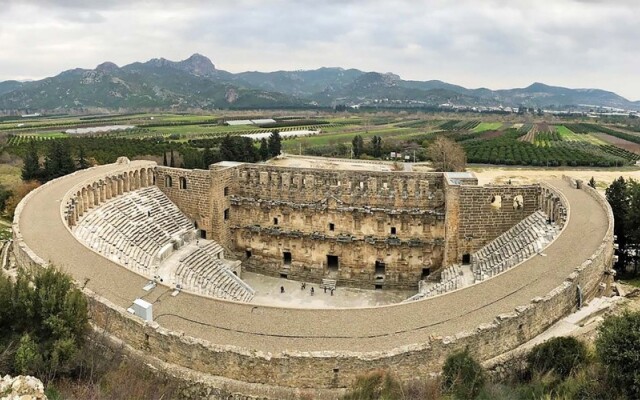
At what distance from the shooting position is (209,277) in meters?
28.2

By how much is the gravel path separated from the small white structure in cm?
51

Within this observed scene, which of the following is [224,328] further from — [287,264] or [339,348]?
[287,264]

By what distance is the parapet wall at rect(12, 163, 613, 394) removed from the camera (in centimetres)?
1418

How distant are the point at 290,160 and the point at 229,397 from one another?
58.6m

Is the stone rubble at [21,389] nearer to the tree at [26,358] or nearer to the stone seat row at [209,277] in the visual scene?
the tree at [26,358]

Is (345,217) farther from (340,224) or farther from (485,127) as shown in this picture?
(485,127)

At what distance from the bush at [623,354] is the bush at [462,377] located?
115 inches

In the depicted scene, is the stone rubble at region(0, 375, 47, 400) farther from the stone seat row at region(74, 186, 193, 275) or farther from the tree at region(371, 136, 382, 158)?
the tree at region(371, 136, 382, 158)

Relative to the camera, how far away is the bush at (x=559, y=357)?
13742 millimetres

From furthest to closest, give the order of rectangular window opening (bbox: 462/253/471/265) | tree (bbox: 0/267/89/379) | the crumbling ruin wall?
the crumbling ruin wall, rectangular window opening (bbox: 462/253/471/265), tree (bbox: 0/267/89/379)

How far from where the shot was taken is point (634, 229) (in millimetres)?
27422

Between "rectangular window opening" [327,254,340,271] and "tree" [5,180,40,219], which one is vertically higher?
"tree" [5,180,40,219]

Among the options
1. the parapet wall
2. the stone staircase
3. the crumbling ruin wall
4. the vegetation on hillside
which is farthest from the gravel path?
the stone staircase

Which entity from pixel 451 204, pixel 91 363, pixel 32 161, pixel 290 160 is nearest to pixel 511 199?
pixel 451 204
